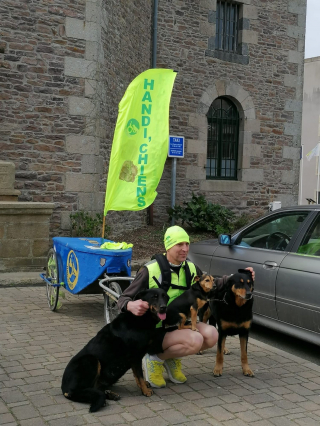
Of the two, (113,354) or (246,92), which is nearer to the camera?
(113,354)

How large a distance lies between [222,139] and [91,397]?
13338 millimetres

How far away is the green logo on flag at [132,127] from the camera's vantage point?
611 cm

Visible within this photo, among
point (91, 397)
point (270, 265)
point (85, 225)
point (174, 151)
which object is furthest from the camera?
point (174, 151)

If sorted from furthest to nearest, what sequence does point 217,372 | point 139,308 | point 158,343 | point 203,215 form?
point 203,215, point 217,372, point 158,343, point 139,308

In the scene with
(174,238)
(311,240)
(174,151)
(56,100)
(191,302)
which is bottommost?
(191,302)

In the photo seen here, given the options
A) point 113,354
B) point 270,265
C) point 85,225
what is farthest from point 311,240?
point 85,225

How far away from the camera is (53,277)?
290 inches

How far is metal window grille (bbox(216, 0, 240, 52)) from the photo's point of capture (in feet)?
54.5

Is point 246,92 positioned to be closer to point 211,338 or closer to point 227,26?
point 227,26

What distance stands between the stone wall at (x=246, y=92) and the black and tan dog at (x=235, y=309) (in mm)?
10712

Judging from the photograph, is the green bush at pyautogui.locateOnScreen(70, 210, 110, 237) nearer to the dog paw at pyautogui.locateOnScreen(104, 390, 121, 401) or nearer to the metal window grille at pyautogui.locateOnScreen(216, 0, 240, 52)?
the dog paw at pyautogui.locateOnScreen(104, 390, 121, 401)

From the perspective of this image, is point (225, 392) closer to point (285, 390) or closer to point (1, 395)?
point (285, 390)

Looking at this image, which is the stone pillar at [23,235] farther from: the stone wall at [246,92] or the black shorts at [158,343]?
the stone wall at [246,92]

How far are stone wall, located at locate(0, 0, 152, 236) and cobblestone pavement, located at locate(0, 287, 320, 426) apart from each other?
18.4 feet
